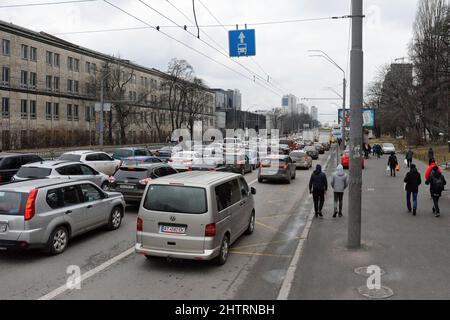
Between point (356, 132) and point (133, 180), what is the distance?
7029 mm

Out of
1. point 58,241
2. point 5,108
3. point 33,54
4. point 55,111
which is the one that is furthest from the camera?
point 55,111

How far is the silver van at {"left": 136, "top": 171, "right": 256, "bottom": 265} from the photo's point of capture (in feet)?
25.8

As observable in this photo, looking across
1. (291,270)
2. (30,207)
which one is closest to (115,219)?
(30,207)

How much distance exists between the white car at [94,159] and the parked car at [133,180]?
643cm

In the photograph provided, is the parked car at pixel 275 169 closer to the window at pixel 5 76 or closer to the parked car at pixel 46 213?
the parked car at pixel 46 213

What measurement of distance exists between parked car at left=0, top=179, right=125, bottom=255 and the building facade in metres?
38.5

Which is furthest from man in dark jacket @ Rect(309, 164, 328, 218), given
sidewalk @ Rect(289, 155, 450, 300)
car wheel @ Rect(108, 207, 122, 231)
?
car wheel @ Rect(108, 207, 122, 231)

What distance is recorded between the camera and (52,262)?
8508 mm

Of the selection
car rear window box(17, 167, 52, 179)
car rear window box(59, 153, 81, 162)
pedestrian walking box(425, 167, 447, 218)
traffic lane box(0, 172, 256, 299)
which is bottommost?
traffic lane box(0, 172, 256, 299)

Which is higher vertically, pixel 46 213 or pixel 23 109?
pixel 23 109

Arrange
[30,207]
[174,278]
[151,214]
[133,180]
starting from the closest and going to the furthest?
[174,278] → [151,214] → [30,207] → [133,180]

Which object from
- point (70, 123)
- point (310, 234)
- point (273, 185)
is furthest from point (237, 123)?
point (310, 234)

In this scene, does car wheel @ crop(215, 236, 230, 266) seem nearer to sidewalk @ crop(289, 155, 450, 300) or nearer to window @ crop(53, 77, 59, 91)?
sidewalk @ crop(289, 155, 450, 300)

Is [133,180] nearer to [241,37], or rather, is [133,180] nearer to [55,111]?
[241,37]
